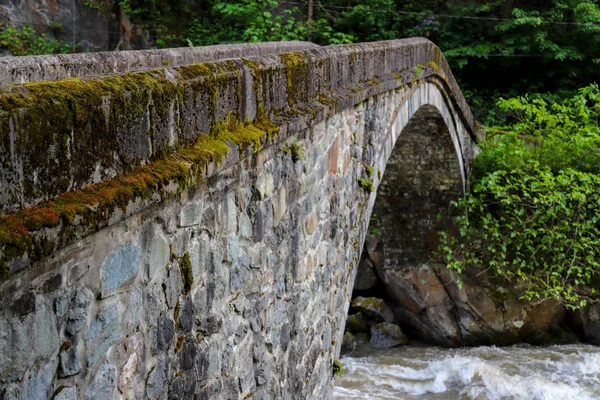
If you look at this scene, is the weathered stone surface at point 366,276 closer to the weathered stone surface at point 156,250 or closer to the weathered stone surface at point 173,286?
the weathered stone surface at point 173,286

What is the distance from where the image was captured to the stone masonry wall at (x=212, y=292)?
1627 millimetres

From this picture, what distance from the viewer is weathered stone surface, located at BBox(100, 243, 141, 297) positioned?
6.02ft

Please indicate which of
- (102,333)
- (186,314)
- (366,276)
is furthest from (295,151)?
(366,276)

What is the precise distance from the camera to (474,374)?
30.9ft

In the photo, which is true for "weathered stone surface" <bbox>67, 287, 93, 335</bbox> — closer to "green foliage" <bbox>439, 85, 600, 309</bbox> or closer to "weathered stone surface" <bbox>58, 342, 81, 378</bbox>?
"weathered stone surface" <bbox>58, 342, 81, 378</bbox>

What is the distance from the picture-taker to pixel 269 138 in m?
3.03

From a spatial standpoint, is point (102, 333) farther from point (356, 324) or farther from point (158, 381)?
point (356, 324)

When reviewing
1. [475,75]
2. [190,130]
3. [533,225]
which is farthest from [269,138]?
[475,75]

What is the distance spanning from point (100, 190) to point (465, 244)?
938 cm

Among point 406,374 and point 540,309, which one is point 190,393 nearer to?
point 406,374

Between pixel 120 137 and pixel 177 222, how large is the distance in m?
0.47

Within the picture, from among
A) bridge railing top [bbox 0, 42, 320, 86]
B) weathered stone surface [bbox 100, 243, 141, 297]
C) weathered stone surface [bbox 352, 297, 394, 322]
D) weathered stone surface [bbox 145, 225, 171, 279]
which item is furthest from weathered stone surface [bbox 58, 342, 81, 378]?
weathered stone surface [bbox 352, 297, 394, 322]

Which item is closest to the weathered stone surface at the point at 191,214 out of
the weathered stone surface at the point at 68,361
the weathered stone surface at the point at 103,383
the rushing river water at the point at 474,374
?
the weathered stone surface at the point at 103,383

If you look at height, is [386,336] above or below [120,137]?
below
